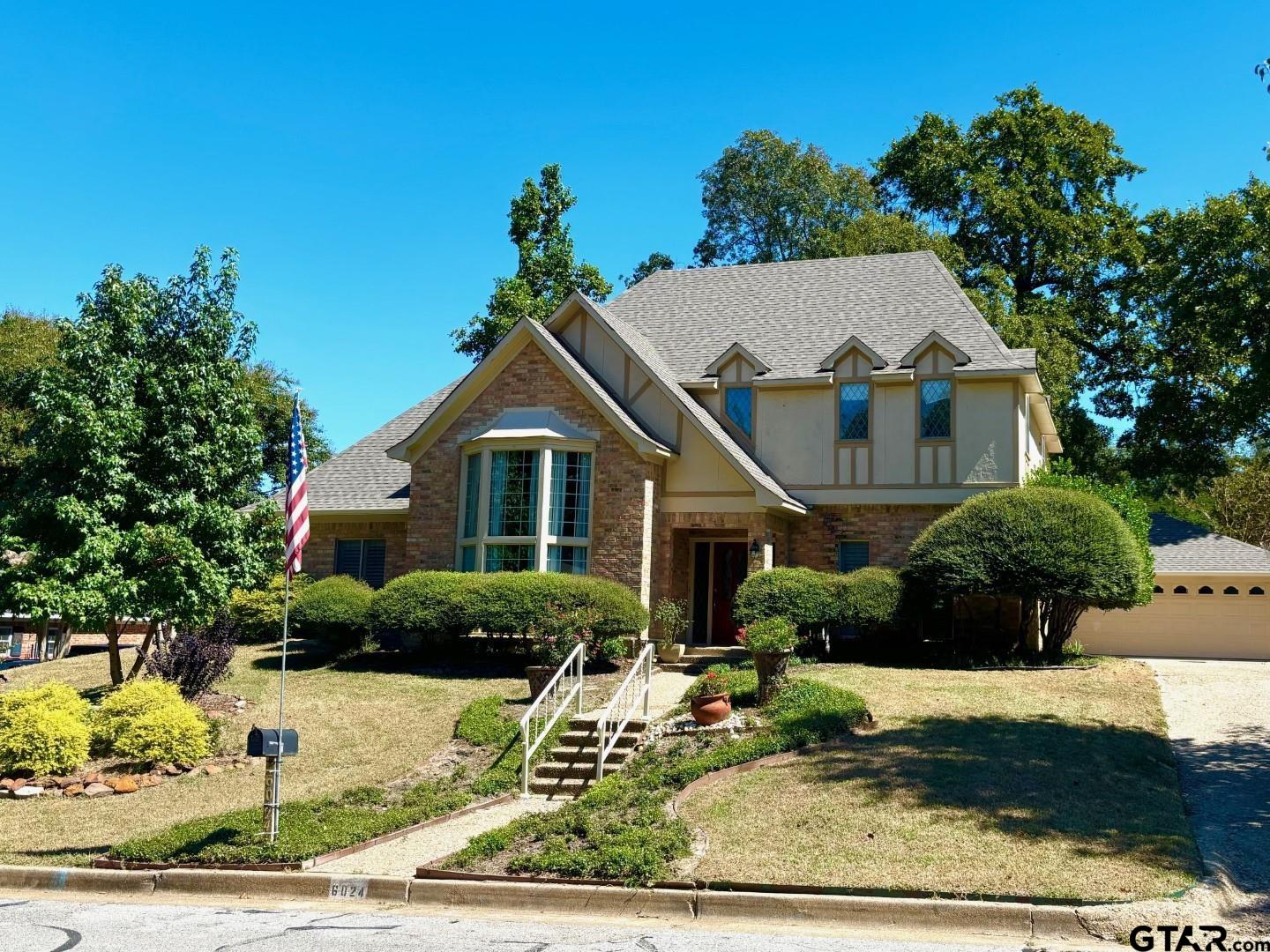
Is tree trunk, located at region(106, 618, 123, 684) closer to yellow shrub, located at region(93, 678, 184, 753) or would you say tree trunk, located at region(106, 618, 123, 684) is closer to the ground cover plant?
yellow shrub, located at region(93, 678, 184, 753)

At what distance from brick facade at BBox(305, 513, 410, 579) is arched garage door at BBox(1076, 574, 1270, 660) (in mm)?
16089

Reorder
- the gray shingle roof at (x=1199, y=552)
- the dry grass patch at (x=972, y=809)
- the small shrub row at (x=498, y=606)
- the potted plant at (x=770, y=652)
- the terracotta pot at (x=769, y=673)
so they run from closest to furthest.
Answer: the dry grass patch at (x=972, y=809), the potted plant at (x=770, y=652), the terracotta pot at (x=769, y=673), the small shrub row at (x=498, y=606), the gray shingle roof at (x=1199, y=552)

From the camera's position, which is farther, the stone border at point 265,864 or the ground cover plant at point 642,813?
the stone border at point 265,864

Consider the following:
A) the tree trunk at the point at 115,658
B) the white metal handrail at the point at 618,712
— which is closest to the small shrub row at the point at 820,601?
the white metal handrail at the point at 618,712

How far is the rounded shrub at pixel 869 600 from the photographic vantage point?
2017 cm

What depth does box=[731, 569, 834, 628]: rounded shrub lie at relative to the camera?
20.0m

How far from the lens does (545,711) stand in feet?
52.9

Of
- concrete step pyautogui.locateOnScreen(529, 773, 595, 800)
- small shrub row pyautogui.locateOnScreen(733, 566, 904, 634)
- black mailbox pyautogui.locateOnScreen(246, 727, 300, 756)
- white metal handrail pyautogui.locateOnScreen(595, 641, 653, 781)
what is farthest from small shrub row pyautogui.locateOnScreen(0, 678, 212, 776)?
small shrub row pyautogui.locateOnScreen(733, 566, 904, 634)

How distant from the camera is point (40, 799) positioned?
44.8ft

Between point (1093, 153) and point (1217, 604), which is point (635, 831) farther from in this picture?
point (1093, 153)

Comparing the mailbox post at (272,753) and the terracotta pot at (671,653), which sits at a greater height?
the terracotta pot at (671,653)

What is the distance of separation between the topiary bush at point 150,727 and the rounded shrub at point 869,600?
10861 mm

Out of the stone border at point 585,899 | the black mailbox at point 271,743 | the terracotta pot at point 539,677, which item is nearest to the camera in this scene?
the stone border at point 585,899

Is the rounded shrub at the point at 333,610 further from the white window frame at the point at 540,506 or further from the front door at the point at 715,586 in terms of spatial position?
the front door at the point at 715,586
